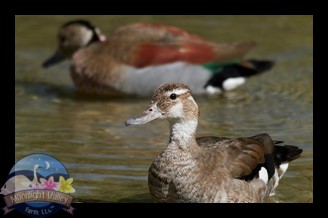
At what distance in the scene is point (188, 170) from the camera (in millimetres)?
8047

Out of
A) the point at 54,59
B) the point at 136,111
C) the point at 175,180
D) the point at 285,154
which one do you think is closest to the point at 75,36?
the point at 54,59

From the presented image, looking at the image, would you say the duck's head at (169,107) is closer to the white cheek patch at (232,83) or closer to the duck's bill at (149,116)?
the duck's bill at (149,116)

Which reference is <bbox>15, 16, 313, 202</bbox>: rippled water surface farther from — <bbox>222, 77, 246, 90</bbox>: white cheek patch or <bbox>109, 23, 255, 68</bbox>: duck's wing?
<bbox>109, 23, 255, 68</bbox>: duck's wing

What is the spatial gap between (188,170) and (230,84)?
5709 millimetres

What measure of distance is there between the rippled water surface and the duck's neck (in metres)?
0.99

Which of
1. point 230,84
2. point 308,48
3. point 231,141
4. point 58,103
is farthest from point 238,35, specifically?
point 231,141

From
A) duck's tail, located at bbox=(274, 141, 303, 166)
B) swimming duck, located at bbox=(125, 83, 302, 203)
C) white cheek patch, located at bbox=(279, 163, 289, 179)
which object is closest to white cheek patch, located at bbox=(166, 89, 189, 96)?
swimming duck, located at bbox=(125, 83, 302, 203)

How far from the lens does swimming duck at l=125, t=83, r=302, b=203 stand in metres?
8.00

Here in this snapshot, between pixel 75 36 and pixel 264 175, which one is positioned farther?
pixel 75 36

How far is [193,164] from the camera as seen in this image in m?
8.09

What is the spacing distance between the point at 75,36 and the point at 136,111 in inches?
91.5

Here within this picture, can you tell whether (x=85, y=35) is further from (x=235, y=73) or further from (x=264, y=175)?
(x=264, y=175)

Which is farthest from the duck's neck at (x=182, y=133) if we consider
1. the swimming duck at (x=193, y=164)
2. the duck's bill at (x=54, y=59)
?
the duck's bill at (x=54, y=59)
